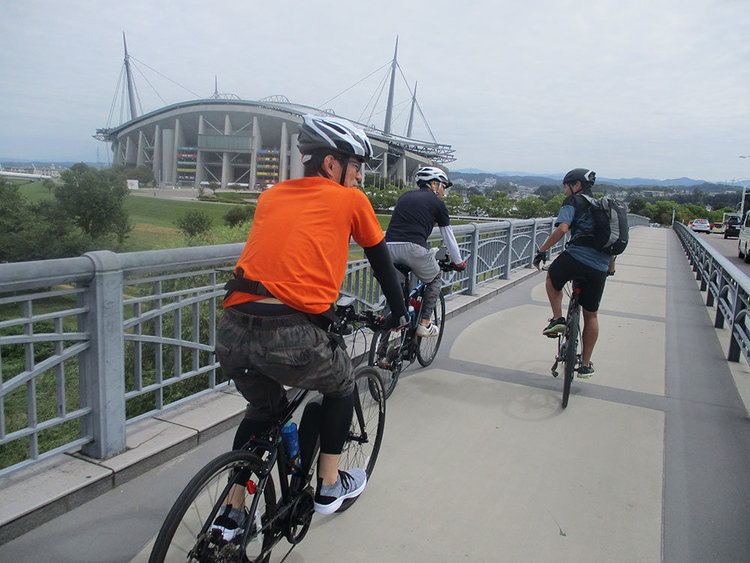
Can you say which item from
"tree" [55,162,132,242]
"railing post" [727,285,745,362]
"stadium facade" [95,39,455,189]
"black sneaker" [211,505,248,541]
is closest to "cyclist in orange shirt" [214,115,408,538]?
"black sneaker" [211,505,248,541]

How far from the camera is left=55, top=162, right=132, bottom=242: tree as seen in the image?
23750 millimetres

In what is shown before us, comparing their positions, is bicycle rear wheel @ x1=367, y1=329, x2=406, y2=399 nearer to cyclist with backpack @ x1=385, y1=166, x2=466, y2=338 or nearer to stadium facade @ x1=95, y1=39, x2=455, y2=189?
cyclist with backpack @ x1=385, y1=166, x2=466, y2=338

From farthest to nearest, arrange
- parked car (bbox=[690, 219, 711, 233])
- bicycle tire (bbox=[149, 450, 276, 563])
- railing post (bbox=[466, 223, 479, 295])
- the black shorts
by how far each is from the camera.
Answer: parked car (bbox=[690, 219, 711, 233]) < railing post (bbox=[466, 223, 479, 295]) < the black shorts < bicycle tire (bbox=[149, 450, 276, 563])

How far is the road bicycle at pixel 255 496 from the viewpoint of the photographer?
5.98 ft

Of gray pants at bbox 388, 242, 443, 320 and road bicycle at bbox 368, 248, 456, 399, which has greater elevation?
gray pants at bbox 388, 242, 443, 320

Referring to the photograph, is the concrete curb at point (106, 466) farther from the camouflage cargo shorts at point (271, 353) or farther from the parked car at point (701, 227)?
the parked car at point (701, 227)

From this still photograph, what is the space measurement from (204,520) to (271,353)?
1.97ft

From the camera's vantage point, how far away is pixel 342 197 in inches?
85.7

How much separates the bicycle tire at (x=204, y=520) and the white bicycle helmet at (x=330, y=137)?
47.9 inches

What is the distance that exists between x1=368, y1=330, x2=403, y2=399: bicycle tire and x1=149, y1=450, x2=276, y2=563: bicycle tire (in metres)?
2.35

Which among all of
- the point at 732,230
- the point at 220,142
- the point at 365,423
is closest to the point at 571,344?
the point at 365,423

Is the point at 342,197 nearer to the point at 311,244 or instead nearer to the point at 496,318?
the point at 311,244

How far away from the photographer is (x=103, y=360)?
3.02m

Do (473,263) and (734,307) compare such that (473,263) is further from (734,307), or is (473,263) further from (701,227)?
(701,227)
